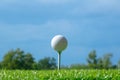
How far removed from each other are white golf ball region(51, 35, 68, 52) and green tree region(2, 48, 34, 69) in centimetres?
1433

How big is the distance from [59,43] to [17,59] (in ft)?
52.9

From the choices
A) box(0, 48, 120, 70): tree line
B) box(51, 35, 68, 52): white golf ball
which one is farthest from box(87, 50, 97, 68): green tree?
box(51, 35, 68, 52): white golf ball

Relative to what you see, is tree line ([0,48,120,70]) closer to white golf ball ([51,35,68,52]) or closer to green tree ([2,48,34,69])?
green tree ([2,48,34,69])

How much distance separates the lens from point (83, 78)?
11.5 meters

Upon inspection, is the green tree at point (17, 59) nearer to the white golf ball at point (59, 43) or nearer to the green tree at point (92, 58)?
the green tree at point (92, 58)

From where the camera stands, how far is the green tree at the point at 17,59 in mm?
34219

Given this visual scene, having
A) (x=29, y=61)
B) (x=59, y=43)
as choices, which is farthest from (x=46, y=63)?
(x=59, y=43)

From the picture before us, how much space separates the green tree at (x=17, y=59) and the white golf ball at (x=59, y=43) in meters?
14.3

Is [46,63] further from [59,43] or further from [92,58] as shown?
[59,43]

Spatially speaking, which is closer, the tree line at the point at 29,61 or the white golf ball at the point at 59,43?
the white golf ball at the point at 59,43

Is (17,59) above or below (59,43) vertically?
above

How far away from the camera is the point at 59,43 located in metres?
19.2

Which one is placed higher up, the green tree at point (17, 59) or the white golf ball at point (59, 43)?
the green tree at point (17, 59)

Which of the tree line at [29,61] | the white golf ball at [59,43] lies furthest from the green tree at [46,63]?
the white golf ball at [59,43]
